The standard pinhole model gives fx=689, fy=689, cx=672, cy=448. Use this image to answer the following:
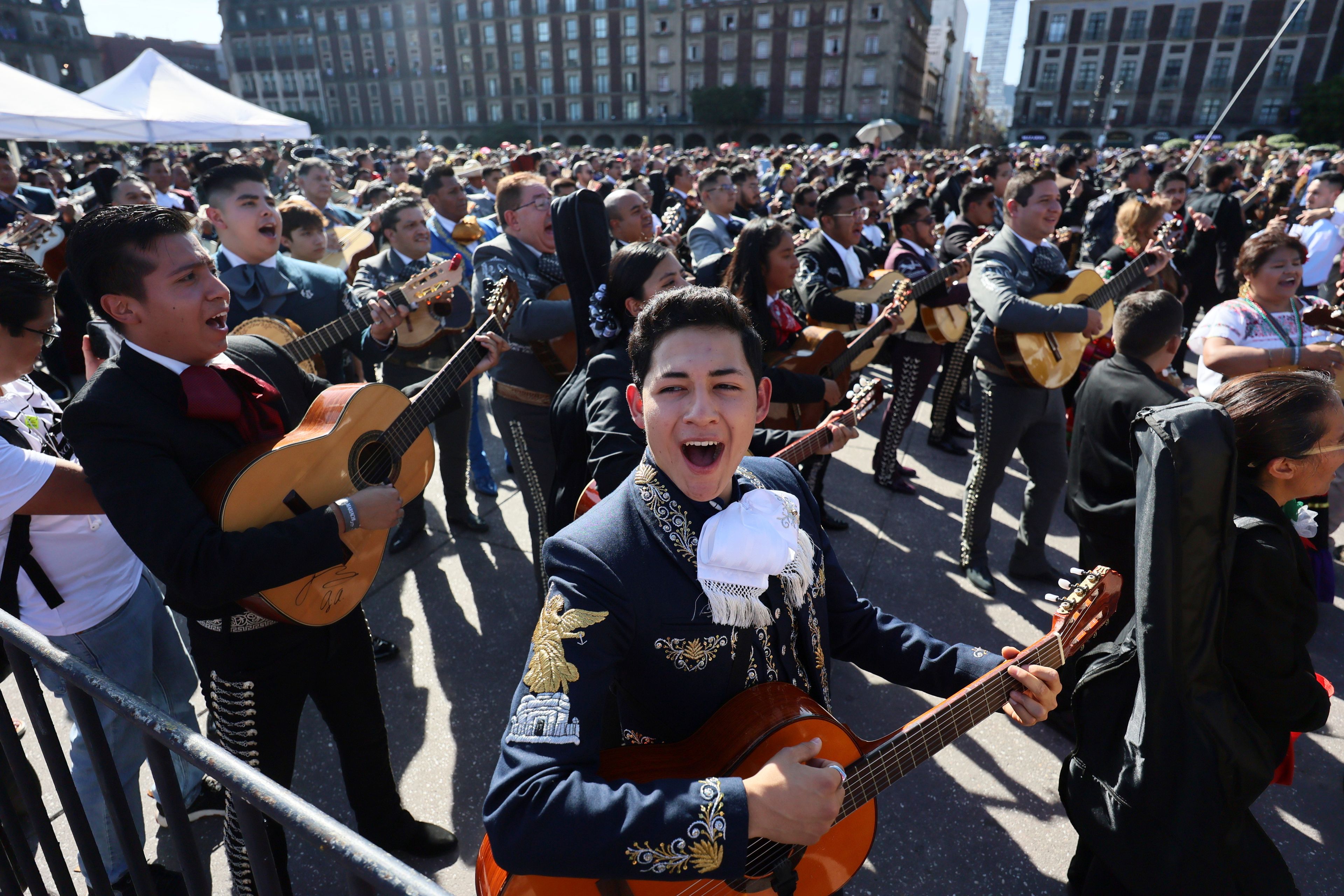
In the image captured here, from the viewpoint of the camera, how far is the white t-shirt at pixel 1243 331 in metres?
3.57

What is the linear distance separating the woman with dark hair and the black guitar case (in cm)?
226

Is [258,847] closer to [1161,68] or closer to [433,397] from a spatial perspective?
[433,397]

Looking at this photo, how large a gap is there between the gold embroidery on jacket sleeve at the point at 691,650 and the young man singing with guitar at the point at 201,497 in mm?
1009

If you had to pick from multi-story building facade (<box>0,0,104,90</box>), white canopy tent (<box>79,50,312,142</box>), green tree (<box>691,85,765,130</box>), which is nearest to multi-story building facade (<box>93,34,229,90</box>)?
multi-story building facade (<box>0,0,104,90</box>)

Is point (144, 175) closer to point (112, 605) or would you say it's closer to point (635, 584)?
point (112, 605)

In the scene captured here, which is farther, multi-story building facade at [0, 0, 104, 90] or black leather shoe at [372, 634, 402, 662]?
multi-story building facade at [0, 0, 104, 90]

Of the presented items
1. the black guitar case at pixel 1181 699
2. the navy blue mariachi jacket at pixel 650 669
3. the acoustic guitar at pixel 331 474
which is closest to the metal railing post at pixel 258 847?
the navy blue mariachi jacket at pixel 650 669

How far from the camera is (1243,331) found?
357 centimetres

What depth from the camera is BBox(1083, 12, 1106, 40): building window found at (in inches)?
2404

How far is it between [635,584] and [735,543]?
225 mm

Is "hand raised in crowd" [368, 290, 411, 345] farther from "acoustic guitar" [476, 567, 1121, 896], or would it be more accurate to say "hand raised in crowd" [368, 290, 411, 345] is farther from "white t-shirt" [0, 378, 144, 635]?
"acoustic guitar" [476, 567, 1121, 896]

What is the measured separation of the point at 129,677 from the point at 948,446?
603 cm

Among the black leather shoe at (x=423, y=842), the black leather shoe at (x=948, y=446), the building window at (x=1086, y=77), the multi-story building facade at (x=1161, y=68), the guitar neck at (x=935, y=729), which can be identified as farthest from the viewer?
the building window at (x=1086, y=77)

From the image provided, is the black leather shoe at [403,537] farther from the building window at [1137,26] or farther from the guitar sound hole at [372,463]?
the building window at [1137,26]
